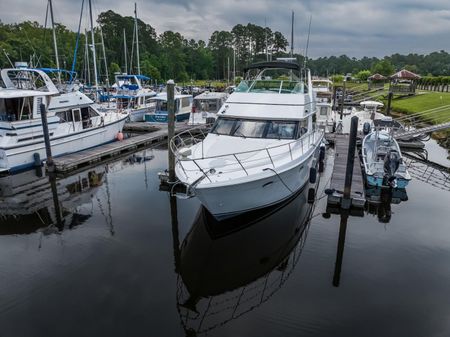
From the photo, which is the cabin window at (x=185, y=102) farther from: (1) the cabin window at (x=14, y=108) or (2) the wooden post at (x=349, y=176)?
(2) the wooden post at (x=349, y=176)

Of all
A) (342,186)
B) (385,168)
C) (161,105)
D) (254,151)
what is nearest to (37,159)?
(254,151)

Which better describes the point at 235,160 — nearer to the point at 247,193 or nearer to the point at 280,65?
the point at 247,193

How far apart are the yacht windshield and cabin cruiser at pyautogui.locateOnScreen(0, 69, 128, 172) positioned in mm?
9072

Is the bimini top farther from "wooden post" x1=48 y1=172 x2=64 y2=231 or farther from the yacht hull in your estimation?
"wooden post" x1=48 y1=172 x2=64 y2=231

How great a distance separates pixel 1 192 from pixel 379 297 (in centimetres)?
1385

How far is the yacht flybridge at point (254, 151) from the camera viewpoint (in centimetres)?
845

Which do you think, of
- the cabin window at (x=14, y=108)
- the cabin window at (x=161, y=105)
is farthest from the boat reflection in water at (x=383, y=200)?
the cabin window at (x=161, y=105)

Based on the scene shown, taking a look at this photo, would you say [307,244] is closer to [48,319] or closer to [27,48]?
[48,319]

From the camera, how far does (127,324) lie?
20.0 ft

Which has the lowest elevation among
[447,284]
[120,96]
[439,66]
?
[447,284]

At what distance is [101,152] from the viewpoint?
1766cm

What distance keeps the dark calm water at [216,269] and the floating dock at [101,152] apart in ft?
10.5

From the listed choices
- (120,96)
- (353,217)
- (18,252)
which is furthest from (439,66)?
(18,252)

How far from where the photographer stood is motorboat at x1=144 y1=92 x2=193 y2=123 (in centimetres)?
2786
